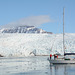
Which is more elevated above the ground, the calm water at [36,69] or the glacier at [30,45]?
the glacier at [30,45]

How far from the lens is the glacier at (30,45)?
144 ft

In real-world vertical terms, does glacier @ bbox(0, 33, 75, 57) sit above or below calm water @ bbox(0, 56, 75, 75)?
above

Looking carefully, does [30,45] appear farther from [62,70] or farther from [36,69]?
[62,70]

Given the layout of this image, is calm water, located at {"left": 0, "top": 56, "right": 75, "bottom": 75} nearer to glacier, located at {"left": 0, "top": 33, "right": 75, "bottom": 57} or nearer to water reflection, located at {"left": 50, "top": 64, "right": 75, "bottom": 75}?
water reflection, located at {"left": 50, "top": 64, "right": 75, "bottom": 75}

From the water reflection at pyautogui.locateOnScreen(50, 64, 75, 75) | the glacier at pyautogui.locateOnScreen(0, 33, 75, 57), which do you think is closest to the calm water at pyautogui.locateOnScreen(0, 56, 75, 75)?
the water reflection at pyautogui.locateOnScreen(50, 64, 75, 75)

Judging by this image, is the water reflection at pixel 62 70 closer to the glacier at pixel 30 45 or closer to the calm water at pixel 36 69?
the calm water at pixel 36 69

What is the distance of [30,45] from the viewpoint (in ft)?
163

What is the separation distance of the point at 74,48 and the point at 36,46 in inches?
307

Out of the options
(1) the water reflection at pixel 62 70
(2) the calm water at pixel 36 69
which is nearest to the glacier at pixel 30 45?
(2) the calm water at pixel 36 69

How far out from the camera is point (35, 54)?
4597cm

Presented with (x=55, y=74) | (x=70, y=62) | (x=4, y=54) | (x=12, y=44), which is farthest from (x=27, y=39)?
(x=55, y=74)

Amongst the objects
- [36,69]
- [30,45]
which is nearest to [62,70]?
[36,69]

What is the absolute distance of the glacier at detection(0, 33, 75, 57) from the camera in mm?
43875

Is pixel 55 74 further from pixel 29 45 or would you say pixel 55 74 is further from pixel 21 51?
pixel 29 45
